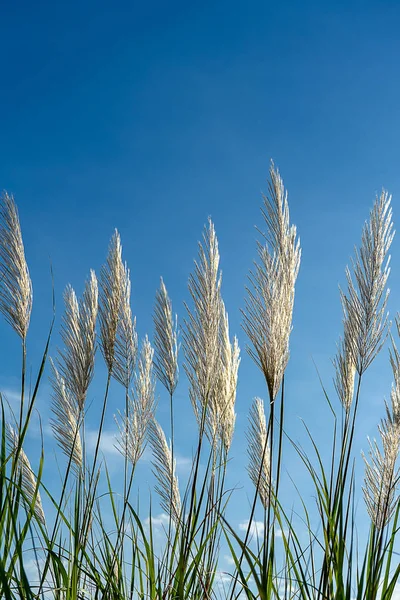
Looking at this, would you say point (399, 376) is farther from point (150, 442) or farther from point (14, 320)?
point (14, 320)

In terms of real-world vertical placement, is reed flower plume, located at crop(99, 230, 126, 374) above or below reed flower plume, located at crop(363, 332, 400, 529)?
above

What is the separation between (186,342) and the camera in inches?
124

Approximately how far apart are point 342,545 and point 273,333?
854 mm

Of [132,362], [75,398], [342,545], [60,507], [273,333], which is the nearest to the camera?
[342,545]

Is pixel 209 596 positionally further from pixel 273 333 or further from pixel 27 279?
pixel 27 279

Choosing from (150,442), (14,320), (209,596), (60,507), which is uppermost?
(14,320)

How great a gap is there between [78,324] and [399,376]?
161cm

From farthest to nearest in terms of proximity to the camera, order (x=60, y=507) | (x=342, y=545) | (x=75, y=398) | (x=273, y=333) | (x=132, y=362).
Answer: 1. (x=132, y=362)
2. (x=75, y=398)
3. (x=60, y=507)
4. (x=273, y=333)
5. (x=342, y=545)

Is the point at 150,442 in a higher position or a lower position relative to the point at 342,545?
higher

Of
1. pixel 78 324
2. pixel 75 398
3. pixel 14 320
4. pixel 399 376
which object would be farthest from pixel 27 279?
pixel 399 376

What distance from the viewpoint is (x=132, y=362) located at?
357 cm

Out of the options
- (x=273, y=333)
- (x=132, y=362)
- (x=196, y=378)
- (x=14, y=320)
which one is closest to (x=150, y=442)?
(x=132, y=362)

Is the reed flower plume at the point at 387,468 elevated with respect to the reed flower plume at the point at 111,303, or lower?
lower

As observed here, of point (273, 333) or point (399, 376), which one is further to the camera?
point (399, 376)
